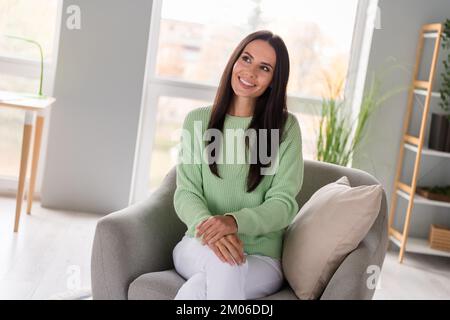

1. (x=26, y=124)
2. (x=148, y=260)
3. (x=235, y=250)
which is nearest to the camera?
(x=235, y=250)

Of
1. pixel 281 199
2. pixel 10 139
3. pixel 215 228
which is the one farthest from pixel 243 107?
pixel 10 139

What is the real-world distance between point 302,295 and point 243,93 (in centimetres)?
67

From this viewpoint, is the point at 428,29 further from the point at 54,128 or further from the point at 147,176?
the point at 54,128

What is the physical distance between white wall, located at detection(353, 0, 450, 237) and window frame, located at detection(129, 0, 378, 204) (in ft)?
0.37

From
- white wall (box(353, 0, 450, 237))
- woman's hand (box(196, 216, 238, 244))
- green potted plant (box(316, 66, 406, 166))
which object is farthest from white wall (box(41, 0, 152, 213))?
woman's hand (box(196, 216, 238, 244))

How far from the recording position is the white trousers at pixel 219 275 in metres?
1.79

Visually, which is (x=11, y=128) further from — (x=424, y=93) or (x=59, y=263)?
(x=424, y=93)

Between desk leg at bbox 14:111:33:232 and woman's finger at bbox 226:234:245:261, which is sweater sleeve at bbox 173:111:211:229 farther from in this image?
desk leg at bbox 14:111:33:232

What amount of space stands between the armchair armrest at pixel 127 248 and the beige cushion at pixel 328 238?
0.40 meters

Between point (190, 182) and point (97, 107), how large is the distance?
2014mm

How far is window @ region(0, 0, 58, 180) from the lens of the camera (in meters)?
4.13

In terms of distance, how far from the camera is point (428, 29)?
13.0ft

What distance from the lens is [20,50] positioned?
13.7 feet
